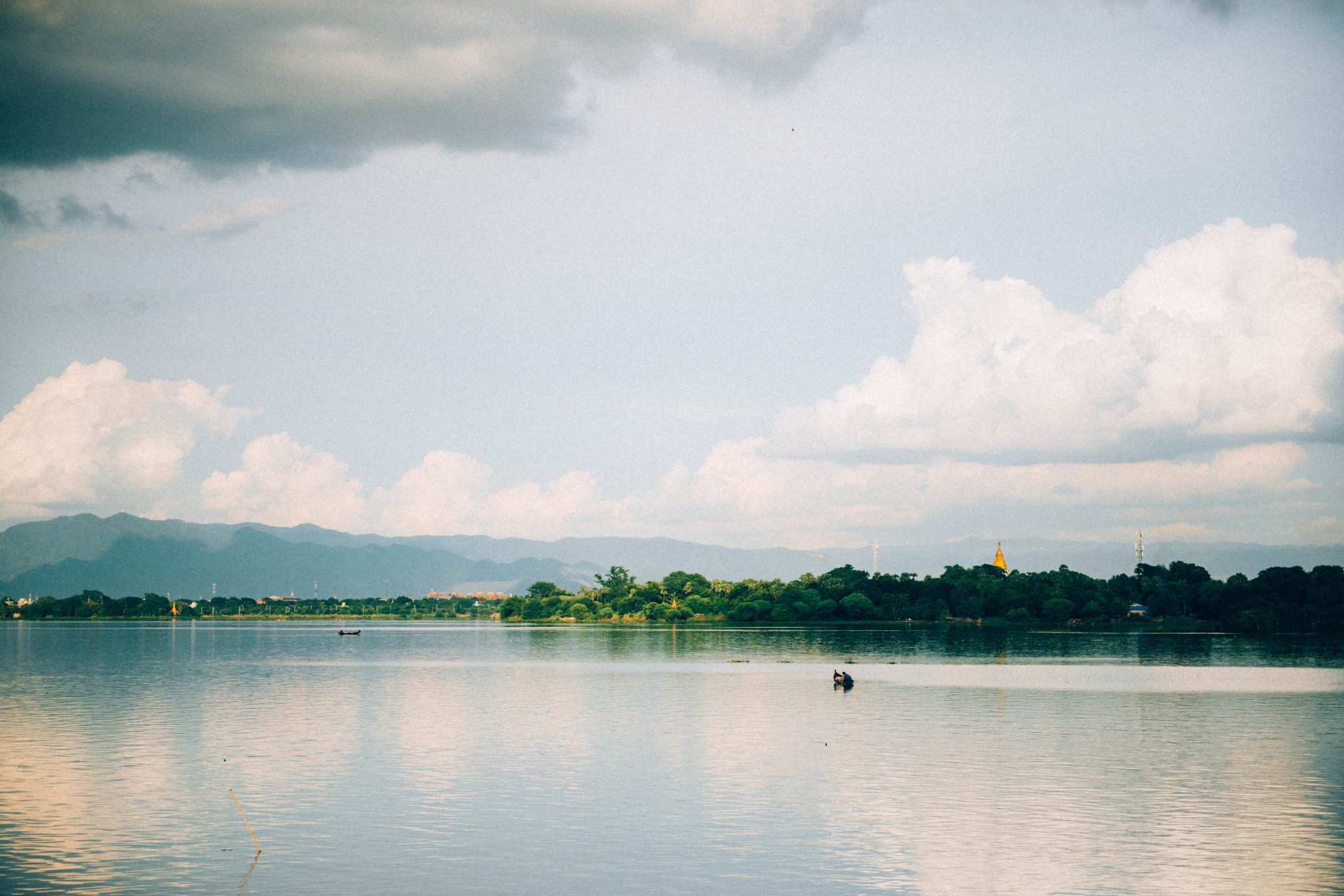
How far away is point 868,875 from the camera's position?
30.2 m

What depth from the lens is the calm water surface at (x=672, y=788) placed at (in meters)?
30.6

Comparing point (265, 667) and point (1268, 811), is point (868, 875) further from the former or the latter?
point (265, 667)

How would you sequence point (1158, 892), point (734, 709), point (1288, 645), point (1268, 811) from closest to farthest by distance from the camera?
point (1158, 892) → point (1268, 811) → point (734, 709) → point (1288, 645)

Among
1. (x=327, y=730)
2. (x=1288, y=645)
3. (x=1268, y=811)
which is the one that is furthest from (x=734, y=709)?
(x=1288, y=645)

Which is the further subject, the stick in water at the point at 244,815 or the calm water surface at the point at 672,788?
the stick in water at the point at 244,815

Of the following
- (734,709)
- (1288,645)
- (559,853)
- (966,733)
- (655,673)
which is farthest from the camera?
(1288,645)

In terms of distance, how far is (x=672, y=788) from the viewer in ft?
140

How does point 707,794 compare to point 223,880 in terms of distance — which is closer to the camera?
point 223,880

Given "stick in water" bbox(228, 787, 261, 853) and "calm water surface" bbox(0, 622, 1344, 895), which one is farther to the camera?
"stick in water" bbox(228, 787, 261, 853)

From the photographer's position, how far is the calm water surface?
101 feet

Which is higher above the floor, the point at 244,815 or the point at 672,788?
the point at 244,815

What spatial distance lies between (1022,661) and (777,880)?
104 m

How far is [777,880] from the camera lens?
2972 cm

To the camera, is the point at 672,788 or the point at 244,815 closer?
the point at 244,815
